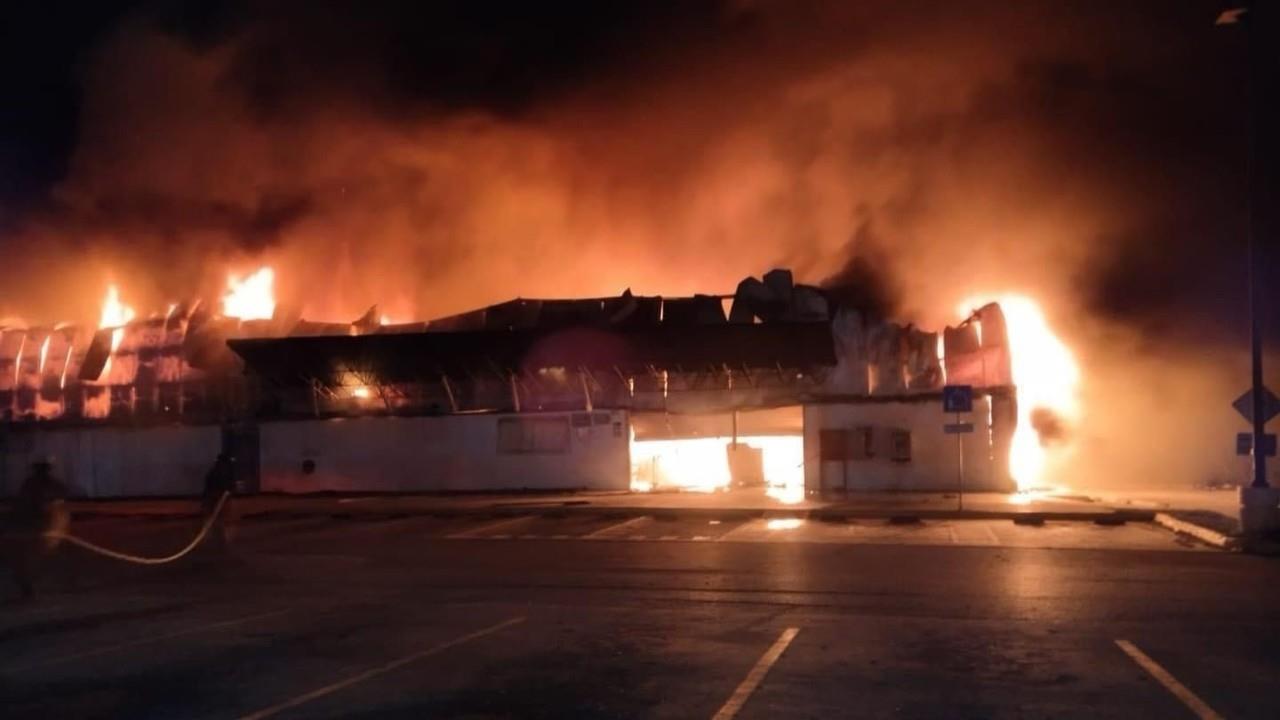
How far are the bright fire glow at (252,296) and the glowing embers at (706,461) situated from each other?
54.7 feet

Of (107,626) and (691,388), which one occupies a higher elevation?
(691,388)

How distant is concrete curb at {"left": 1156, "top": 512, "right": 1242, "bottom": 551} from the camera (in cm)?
1780

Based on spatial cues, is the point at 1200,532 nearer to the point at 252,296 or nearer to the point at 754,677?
the point at 754,677

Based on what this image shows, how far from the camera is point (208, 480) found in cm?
1762

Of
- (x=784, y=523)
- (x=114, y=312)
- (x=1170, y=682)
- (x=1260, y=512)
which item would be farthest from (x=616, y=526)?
(x=114, y=312)

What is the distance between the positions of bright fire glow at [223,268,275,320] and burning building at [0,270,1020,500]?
4.59 metres

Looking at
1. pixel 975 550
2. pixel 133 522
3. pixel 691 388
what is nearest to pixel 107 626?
pixel 975 550

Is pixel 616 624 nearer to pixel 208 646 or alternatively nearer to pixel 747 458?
pixel 208 646

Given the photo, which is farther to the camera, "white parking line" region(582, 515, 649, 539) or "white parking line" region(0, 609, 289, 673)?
"white parking line" region(582, 515, 649, 539)

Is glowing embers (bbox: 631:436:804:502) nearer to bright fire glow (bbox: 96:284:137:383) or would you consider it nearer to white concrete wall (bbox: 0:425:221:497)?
white concrete wall (bbox: 0:425:221:497)

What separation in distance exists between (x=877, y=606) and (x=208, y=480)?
10551 mm

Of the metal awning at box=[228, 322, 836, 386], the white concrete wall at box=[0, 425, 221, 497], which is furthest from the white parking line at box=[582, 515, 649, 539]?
the white concrete wall at box=[0, 425, 221, 497]

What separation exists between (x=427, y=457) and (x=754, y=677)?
2611 centimetres

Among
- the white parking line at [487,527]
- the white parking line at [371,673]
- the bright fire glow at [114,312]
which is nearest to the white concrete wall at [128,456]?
the bright fire glow at [114,312]
